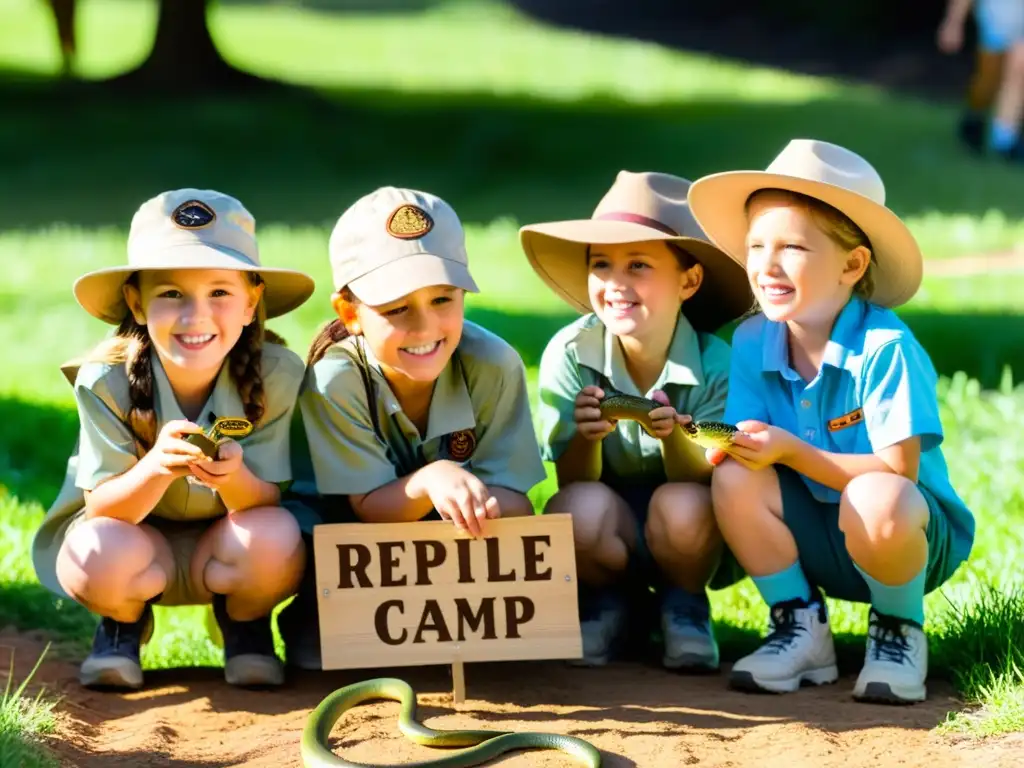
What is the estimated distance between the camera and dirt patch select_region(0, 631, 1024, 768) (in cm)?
381

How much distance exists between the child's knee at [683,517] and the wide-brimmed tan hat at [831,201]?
26.0 inches

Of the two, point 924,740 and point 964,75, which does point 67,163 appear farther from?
point 924,740

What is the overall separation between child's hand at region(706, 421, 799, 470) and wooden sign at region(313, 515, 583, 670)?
481 millimetres

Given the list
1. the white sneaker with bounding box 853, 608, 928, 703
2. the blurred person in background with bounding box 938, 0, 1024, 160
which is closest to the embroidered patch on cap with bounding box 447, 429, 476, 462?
the white sneaker with bounding box 853, 608, 928, 703

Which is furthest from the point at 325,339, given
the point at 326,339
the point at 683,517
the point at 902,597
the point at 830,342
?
the point at 902,597

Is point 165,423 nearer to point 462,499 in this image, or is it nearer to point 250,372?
point 250,372

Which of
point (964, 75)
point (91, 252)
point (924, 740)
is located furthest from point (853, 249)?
point (964, 75)

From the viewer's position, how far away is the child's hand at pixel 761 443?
4.18 m

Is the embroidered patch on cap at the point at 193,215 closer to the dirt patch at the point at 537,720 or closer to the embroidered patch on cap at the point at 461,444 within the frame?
the embroidered patch on cap at the point at 461,444

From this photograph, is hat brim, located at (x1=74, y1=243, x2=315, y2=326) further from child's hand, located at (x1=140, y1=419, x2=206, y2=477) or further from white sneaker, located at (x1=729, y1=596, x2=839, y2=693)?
white sneaker, located at (x1=729, y1=596, x2=839, y2=693)

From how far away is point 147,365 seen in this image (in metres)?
4.37

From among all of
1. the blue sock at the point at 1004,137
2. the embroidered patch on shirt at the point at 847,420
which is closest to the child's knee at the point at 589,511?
the embroidered patch on shirt at the point at 847,420

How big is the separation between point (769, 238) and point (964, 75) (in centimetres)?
2011

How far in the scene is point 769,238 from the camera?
4.31m
